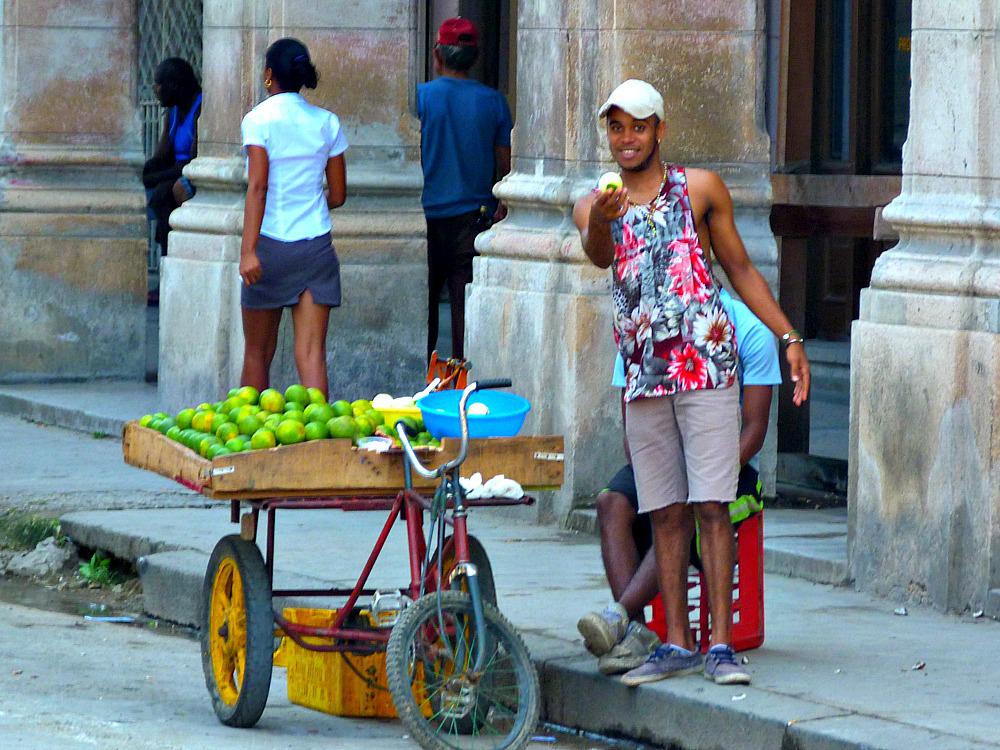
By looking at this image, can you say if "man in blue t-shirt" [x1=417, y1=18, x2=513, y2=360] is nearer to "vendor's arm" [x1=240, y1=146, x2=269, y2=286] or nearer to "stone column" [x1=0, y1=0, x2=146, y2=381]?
"vendor's arm" [x1=240, y1=146, x2=269, y2=286]

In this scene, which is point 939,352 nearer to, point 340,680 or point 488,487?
point 488,487

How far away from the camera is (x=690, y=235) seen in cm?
636

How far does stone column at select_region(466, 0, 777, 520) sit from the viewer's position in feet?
30.0

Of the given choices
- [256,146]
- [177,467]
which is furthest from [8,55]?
[177,467]

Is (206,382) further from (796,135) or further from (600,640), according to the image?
(600,640)

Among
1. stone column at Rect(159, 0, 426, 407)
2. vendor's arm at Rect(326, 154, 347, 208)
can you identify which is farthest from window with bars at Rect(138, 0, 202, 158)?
vendor's arm at Rect(326, 154, 347, 208)

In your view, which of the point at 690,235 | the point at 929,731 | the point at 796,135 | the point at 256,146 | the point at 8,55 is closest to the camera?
the point at 929,731

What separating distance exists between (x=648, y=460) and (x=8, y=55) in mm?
8468

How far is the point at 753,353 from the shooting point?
260 inches

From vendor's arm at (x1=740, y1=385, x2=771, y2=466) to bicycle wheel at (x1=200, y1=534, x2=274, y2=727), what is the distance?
139 cm

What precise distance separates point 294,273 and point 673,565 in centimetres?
346

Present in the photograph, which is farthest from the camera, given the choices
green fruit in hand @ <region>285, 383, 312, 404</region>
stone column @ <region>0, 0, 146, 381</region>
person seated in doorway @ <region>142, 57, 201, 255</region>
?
stone column @ <region>0, 0, 146, 381</region>

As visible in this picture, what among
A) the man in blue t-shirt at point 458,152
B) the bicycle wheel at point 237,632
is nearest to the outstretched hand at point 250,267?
the man in blue t-shirt at point 458,152

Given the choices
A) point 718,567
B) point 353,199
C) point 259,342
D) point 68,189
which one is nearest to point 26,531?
point 259,342
